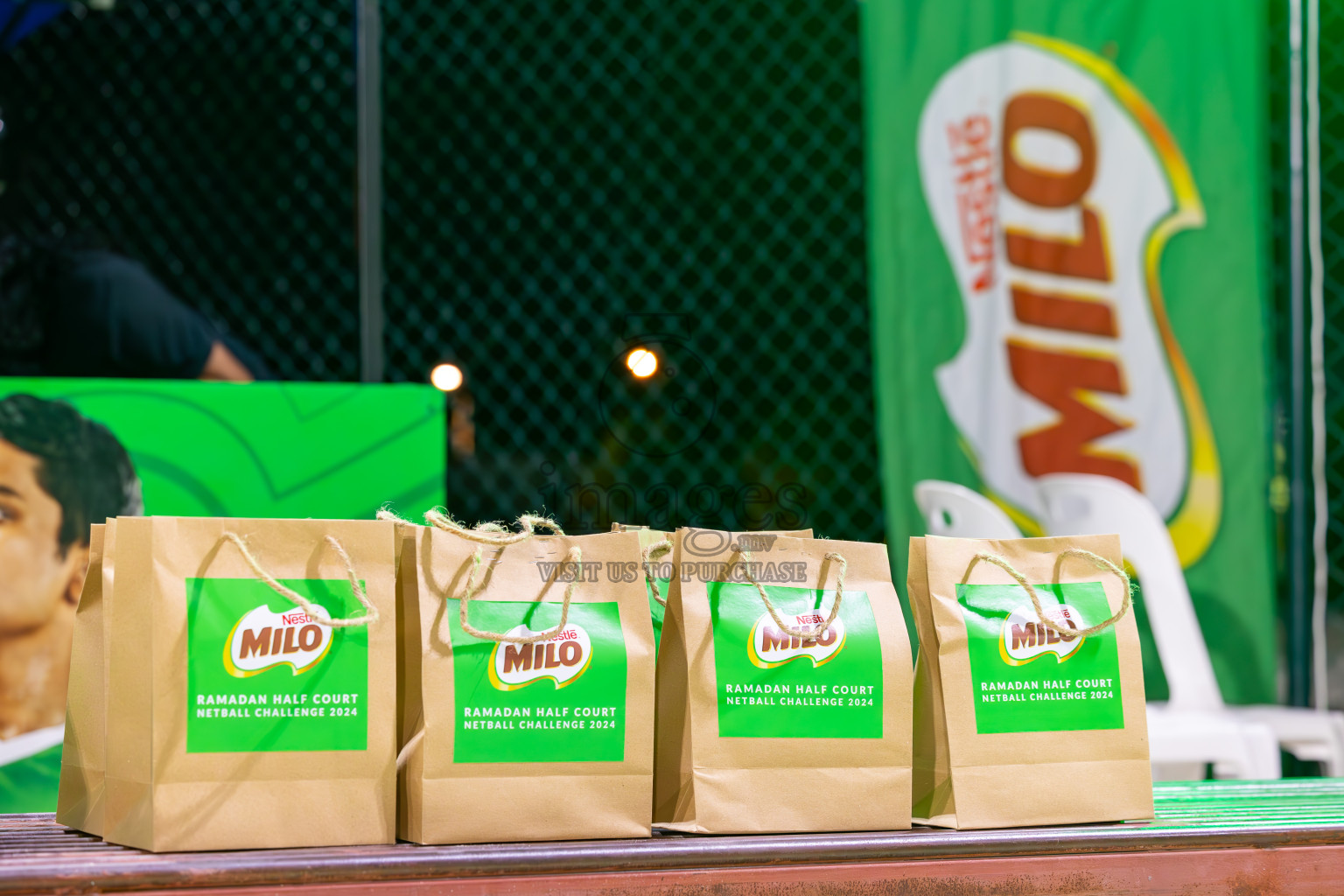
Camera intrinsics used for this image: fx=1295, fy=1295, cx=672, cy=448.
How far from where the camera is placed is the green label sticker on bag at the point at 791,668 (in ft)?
3.06

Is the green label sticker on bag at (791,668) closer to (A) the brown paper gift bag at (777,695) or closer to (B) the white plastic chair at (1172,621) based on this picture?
(A) the brown paper gift bag at (777,695)

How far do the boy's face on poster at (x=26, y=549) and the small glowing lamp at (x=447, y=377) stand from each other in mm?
1472

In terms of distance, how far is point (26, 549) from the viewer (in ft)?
5.20

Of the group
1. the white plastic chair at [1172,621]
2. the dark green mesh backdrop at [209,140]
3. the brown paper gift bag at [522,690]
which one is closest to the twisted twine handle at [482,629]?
the brown paper gift bag at [522,690]

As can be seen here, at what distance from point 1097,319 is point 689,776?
68.4 inches

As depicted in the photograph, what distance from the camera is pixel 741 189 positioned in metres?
3.17

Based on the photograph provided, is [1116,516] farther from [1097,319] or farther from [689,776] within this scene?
[689,776]

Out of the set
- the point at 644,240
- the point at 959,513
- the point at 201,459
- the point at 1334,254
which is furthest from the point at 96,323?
the point at 1334,254

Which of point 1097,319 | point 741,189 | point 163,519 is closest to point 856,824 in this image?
point 163,519

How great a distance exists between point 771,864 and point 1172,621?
1.65 meters

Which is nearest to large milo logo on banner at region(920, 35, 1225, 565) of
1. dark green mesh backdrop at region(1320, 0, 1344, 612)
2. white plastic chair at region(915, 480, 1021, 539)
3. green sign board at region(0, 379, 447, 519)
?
white plastic chair at region(915, 480, 1021, 539)

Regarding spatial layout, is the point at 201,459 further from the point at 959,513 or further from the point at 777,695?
the point at 959,513

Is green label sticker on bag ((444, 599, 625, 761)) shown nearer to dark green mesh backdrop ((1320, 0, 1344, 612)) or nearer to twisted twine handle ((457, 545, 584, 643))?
twisted twine handle ((457, 545, 584, 643))

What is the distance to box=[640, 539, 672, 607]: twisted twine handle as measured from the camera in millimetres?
982
